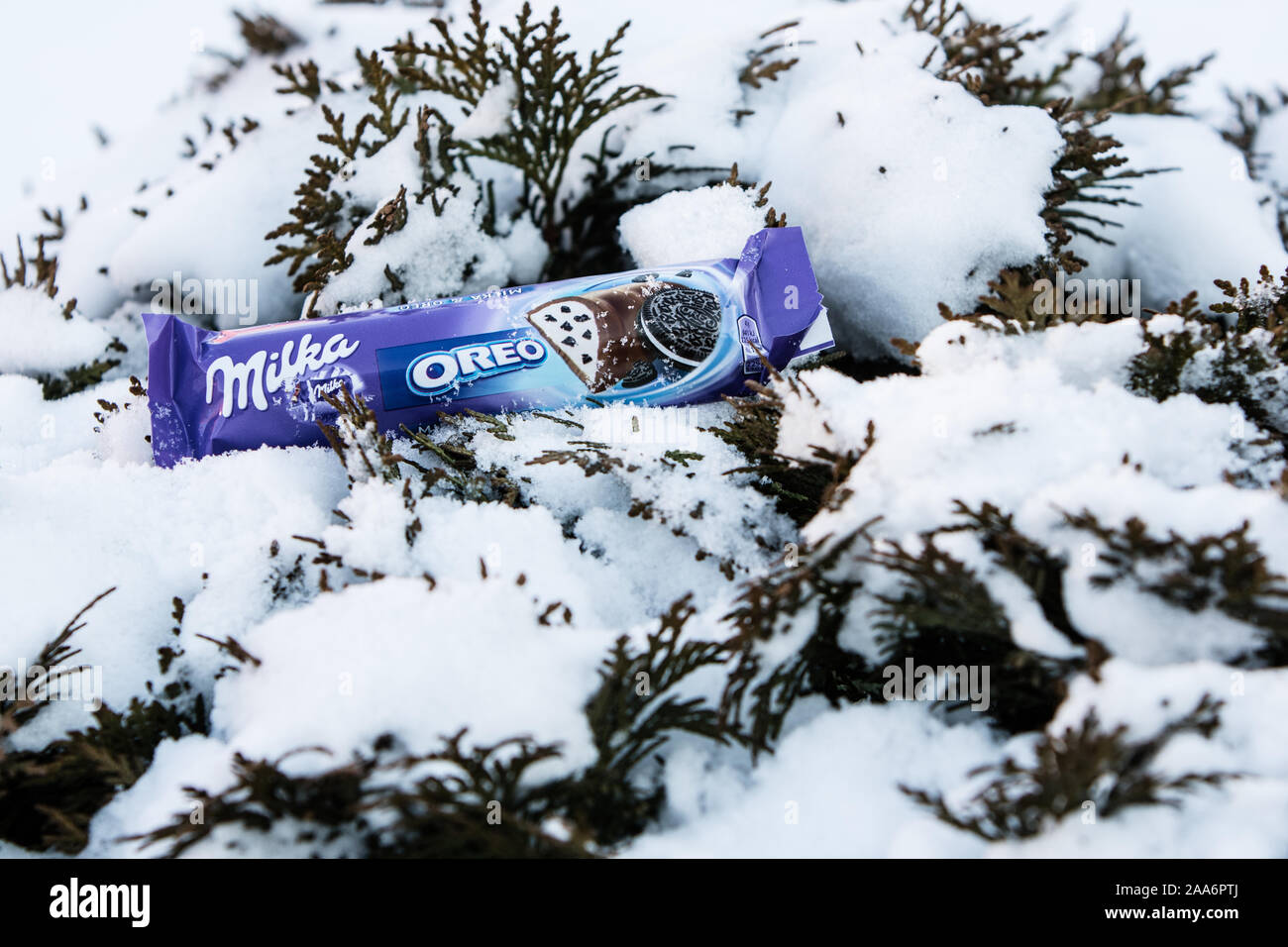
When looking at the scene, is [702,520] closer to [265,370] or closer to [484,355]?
[484,355]

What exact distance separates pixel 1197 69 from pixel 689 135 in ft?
7.50

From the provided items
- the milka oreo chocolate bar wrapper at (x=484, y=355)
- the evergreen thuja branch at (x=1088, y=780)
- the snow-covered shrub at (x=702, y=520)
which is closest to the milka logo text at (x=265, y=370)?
the milka oreo chocolate bar wrapper at (x=484, y=355)

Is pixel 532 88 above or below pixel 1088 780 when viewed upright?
above

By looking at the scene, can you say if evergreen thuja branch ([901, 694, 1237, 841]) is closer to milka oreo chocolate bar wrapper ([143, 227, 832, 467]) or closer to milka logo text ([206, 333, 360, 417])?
milka oreo chocolate bar wrapper ([143, 227, 832, 467])

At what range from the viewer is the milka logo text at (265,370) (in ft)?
7.18

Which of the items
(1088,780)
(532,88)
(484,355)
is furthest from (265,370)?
(1088,780)

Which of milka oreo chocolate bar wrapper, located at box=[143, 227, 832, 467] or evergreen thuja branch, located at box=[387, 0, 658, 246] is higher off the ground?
evergreen thuja branch, located at box=[387, 0, 658, 246]

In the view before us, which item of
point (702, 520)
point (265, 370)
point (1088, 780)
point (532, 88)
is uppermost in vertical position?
point (532, 88)

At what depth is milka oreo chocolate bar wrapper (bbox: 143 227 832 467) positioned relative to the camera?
2.20 m

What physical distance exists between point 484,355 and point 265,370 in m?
0.64

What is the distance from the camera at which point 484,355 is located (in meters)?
2.22

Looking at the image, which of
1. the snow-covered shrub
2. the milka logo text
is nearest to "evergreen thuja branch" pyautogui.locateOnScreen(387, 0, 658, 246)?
the snow-covered shrub

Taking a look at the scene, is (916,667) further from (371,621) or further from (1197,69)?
(1197,69)
